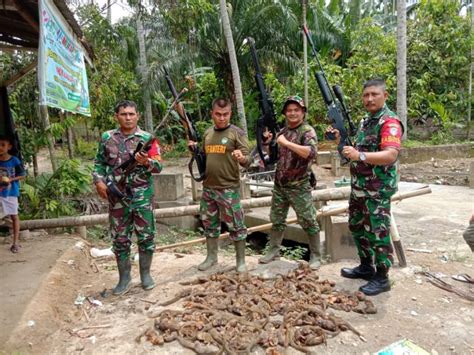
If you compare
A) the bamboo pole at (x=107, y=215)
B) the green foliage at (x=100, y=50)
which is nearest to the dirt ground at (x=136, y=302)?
the bamboo pole at (x=107, y=215)

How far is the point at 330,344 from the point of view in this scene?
2.95m

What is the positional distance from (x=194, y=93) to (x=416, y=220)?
44.3ft

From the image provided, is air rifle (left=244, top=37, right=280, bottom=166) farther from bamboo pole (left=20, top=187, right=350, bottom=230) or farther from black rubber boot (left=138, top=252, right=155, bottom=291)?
black rubber boot (left=138, top=252, right=155, bottom=291)

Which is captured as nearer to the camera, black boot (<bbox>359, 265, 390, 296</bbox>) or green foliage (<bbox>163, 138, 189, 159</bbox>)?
black boot (<bbox>359, 265, 390, 296</bbox>)

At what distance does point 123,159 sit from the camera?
369 cm

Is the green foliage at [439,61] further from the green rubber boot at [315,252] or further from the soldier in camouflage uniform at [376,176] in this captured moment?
the soldier in camouflage uniform at [376,176]

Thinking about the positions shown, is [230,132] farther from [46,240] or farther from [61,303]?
[46,240]

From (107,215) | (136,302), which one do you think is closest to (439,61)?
(107,215)

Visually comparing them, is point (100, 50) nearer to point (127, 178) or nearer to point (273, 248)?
point (127, 178)

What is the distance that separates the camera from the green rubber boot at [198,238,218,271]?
4.42 meters

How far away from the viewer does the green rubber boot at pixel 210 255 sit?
4.42m

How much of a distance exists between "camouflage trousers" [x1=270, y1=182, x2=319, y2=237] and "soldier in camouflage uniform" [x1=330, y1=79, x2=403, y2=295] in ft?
1.57

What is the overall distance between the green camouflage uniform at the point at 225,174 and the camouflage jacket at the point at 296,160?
427 mm

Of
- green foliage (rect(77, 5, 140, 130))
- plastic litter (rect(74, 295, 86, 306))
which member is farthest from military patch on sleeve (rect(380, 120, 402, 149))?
green foliage (rect(77, 5, 140, 130))
